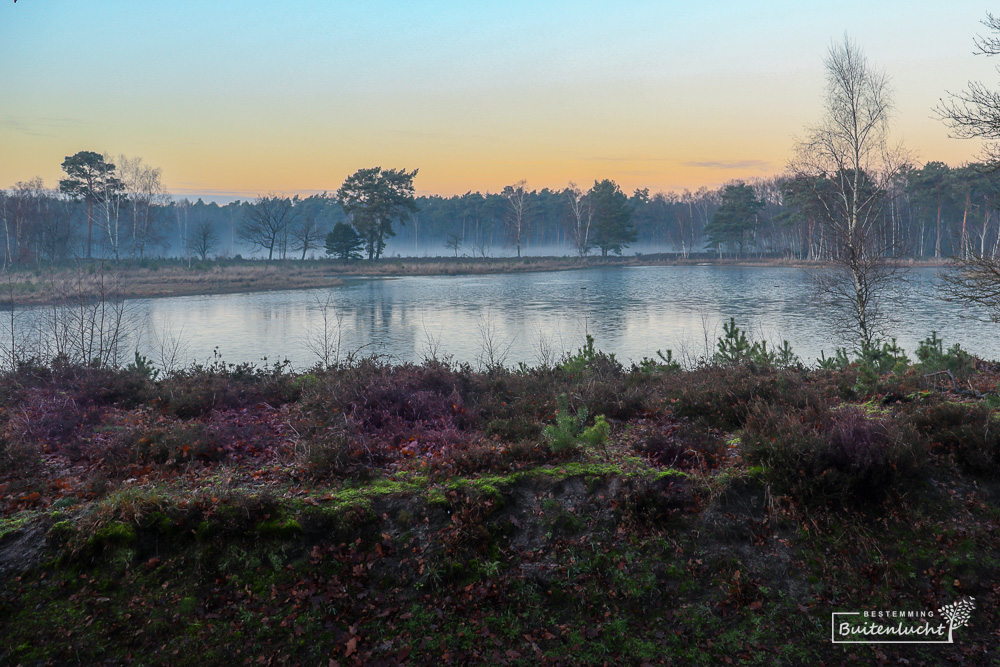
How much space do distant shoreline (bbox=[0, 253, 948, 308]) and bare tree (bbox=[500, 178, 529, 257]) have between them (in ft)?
33.5

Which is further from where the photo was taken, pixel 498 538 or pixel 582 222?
pixel 582 222

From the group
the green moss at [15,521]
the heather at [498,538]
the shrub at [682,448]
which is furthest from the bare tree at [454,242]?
the green moss at [15,521]

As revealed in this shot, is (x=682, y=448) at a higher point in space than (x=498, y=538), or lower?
higher

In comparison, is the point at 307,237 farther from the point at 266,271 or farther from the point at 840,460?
the point at 840,460

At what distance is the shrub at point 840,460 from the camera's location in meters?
5.87

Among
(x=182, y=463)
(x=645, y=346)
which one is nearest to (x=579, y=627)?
(x=182, y=463)

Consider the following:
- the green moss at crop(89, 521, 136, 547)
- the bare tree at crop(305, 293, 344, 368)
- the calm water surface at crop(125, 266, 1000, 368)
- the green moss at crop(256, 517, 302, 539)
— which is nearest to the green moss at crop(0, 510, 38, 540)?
the green moss at crop(89, 521, 136, 547)

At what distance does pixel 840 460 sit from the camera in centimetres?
599

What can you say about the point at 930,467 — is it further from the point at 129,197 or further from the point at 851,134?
the point at 129,197

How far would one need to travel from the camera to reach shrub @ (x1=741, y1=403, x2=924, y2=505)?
5867mm

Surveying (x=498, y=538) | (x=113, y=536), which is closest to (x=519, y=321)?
(x=498, y=538)

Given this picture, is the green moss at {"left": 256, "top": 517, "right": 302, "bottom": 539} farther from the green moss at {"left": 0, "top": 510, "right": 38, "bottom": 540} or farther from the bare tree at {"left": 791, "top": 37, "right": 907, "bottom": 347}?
the bare tree at {"left": 791, "top": 37, "right": 907, "bottom": 347}

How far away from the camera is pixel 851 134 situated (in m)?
20.4
